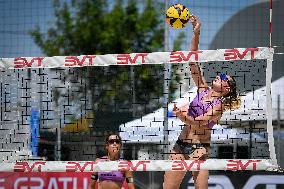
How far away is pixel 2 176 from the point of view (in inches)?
401

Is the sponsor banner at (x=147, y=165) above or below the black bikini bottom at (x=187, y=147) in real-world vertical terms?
below

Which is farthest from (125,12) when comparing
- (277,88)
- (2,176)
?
(2,176)

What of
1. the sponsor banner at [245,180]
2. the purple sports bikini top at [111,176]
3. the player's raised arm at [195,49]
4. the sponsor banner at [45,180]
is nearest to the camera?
the player's raised arm at [195,49]

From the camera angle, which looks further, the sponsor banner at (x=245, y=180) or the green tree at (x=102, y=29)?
the green tree at (x=102, y=29)

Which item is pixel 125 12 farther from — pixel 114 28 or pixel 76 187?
pixel 76 187

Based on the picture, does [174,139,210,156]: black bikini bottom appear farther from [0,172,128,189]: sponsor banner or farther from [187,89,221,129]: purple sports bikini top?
[0,172,128,189]: sponsor banner

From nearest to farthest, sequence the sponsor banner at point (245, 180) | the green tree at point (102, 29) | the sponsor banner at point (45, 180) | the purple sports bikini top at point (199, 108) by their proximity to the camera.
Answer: the purple sports bikini top at point (199, 108)
the sponsor banner at point (245, 180)
the sponsor banner at point (45, 180)
the green tree at point (102, 29)

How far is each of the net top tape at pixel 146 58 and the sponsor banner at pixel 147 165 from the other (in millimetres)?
1130

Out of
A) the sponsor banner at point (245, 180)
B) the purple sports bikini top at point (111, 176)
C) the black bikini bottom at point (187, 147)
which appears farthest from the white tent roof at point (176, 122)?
the black bikini bottom at point (187, 147)

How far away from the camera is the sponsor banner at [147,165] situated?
7.20m

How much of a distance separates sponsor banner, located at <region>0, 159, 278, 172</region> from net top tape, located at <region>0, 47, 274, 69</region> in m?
1.13

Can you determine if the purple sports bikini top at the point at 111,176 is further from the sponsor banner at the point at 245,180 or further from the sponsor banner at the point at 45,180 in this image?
the sponsor banner at the point at 245,180

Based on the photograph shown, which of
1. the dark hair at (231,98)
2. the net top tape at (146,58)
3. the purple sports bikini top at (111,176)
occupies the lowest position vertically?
the purple sports bikini top at (111,176)

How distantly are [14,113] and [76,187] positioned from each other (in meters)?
1.66
